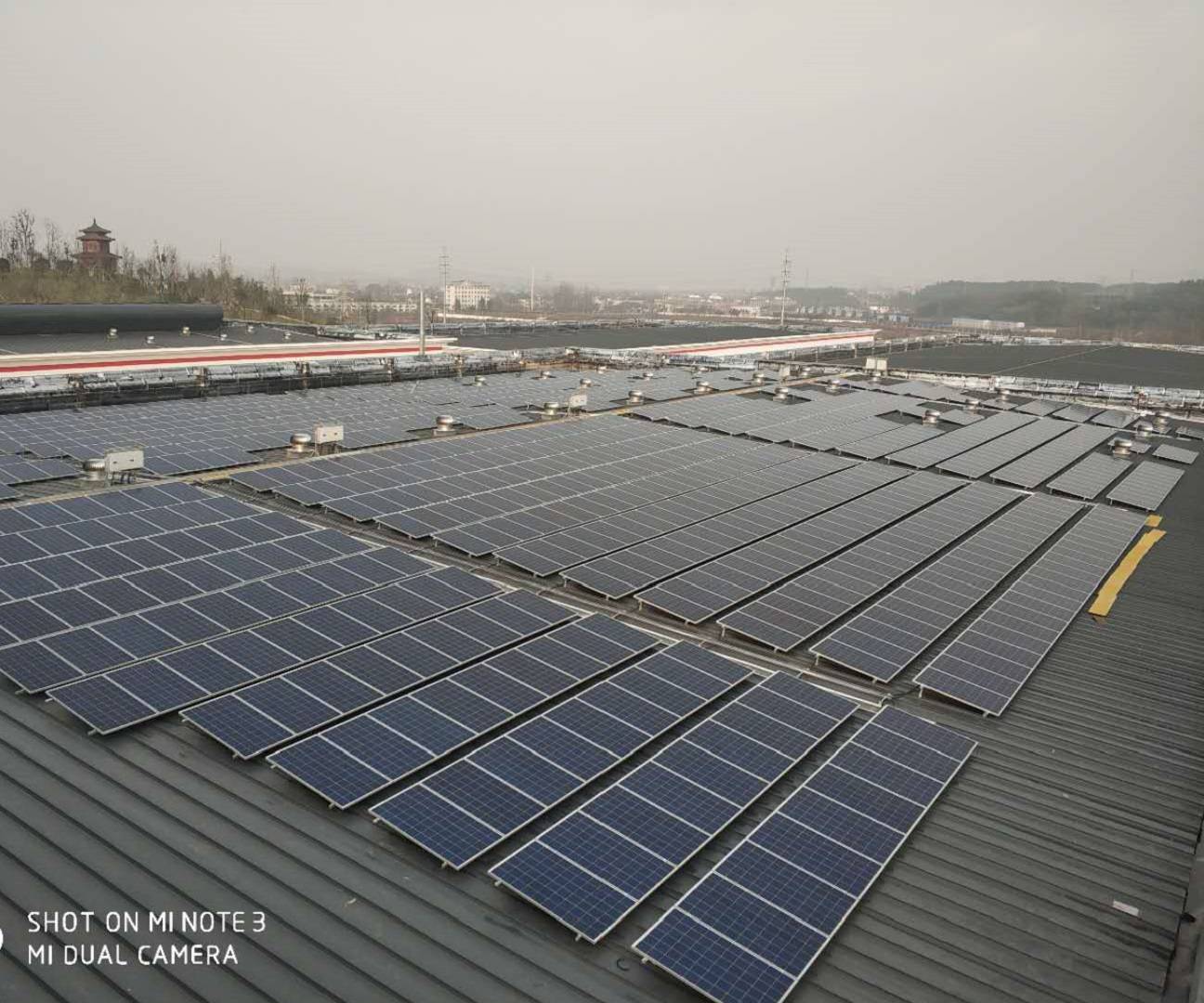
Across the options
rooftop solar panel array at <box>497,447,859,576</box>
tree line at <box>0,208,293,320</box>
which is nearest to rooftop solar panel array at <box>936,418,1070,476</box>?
rooftop solar panel array at <box>497,447,859,576</box>

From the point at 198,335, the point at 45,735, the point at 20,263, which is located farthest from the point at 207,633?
the point at 20,263

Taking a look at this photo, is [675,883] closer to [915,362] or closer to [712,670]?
[712,670]

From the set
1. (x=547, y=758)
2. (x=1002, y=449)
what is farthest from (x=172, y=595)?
(x=1002, y=449)

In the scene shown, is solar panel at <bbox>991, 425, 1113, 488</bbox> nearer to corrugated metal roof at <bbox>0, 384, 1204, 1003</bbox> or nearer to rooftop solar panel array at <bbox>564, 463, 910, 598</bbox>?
rooftop solar panel array at <bbox>564, 463, 910, 598</bbox>

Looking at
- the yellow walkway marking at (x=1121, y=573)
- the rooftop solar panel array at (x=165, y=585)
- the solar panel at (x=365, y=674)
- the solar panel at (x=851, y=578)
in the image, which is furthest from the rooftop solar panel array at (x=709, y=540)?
the yellow walkway marking at (x=1121, y=573)

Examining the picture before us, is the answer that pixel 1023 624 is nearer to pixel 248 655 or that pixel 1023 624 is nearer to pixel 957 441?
pixel 248 655

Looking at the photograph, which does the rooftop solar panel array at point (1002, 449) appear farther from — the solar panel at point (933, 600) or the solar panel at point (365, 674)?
the solar panel at point (365, 674)
